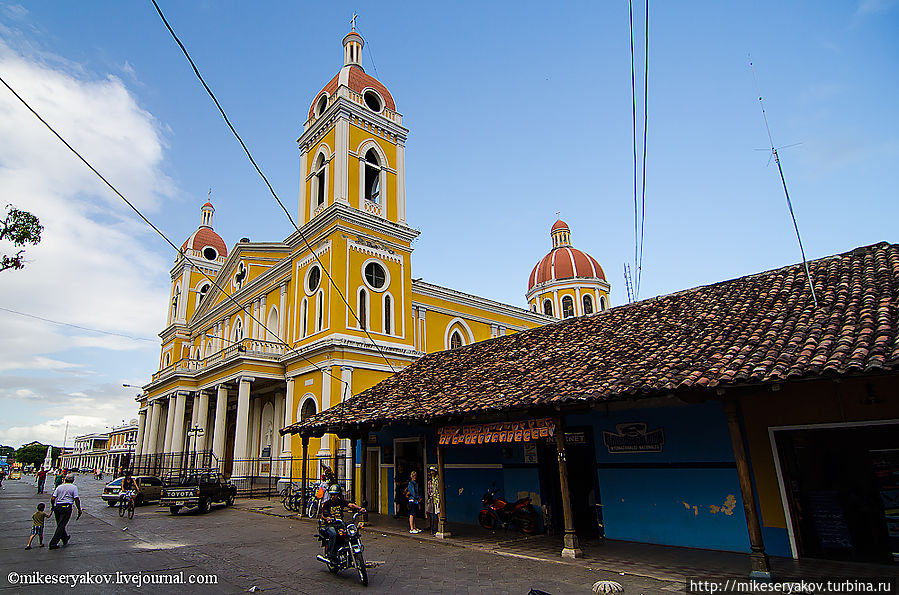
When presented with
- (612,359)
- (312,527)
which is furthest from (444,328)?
(612,359)

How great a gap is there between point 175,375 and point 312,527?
19321mm

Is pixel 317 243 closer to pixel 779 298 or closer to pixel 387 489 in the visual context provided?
pixel 387 489

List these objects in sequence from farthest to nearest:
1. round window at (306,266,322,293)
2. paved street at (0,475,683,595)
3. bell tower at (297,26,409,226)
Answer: bell tower at (297,26,409,226)
round window at (306,266,322,293)
paved street at (0,475,683,595)

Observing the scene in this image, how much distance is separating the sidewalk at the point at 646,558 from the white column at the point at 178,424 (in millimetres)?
20463

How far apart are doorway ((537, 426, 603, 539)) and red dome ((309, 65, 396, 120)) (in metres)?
21.3

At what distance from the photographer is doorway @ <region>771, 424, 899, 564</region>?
7770 mm

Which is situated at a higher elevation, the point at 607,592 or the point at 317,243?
the point at 317,243

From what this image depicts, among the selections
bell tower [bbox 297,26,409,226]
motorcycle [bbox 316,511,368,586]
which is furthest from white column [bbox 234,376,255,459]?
motorcycle [bbox 316,511,368,586]

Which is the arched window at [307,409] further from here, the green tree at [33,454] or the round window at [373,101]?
the green tree at [33,454]

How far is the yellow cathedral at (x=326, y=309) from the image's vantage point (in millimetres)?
22234

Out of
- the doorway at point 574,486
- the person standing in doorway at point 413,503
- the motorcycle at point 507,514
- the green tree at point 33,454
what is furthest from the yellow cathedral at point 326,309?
the green tree at point 33,454

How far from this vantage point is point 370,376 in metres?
21.9

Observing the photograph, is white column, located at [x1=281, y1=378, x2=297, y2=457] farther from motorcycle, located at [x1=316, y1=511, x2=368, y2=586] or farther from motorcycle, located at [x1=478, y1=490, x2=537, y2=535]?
motorcycle, located at [x1=316, y1=511, x2=368, y2=586]

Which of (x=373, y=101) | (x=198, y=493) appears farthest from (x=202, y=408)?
(x=373, y=101)
